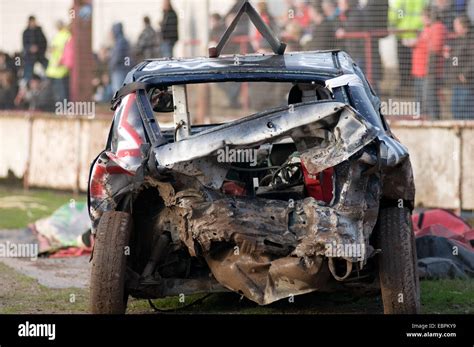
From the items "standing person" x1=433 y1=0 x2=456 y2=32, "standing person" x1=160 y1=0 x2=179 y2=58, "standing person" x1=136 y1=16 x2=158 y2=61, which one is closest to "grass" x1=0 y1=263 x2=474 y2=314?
"standing person" x1=433 y1=0 x2=456 y2=32

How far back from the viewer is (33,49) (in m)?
18.4

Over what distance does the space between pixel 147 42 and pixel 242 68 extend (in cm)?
969

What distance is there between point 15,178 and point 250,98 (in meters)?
4.05

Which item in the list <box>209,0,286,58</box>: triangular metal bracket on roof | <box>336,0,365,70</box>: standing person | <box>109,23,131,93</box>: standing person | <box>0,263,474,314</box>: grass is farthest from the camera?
<box>109,23,131,93</box>: standing person

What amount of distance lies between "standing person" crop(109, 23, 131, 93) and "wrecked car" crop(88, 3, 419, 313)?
32.1 ft

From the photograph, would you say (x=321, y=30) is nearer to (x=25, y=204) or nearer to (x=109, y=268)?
(x=25, y=204)

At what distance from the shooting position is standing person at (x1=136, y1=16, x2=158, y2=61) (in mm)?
16875

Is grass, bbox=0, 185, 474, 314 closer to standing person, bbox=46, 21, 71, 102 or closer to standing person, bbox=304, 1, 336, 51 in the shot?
standing person, bbox=304, 1, 336, 51

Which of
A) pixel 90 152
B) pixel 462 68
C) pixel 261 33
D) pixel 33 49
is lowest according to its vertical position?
pixel 90 152

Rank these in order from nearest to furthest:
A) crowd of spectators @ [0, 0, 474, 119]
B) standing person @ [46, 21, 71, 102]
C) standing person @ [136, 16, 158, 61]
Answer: crowd of spectators @ [0, 0, 474, 119], standing person @ [136, 16, 158, 61], standing person @ [46, 21, 71, 102]

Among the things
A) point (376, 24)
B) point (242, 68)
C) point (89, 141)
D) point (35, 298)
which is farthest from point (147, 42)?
point (242, 68)

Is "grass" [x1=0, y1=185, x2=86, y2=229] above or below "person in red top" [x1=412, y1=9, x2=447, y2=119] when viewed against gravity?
below

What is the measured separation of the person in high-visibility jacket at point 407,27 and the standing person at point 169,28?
11.7 ft

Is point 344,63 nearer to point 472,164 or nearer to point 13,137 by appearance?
point 472,164
